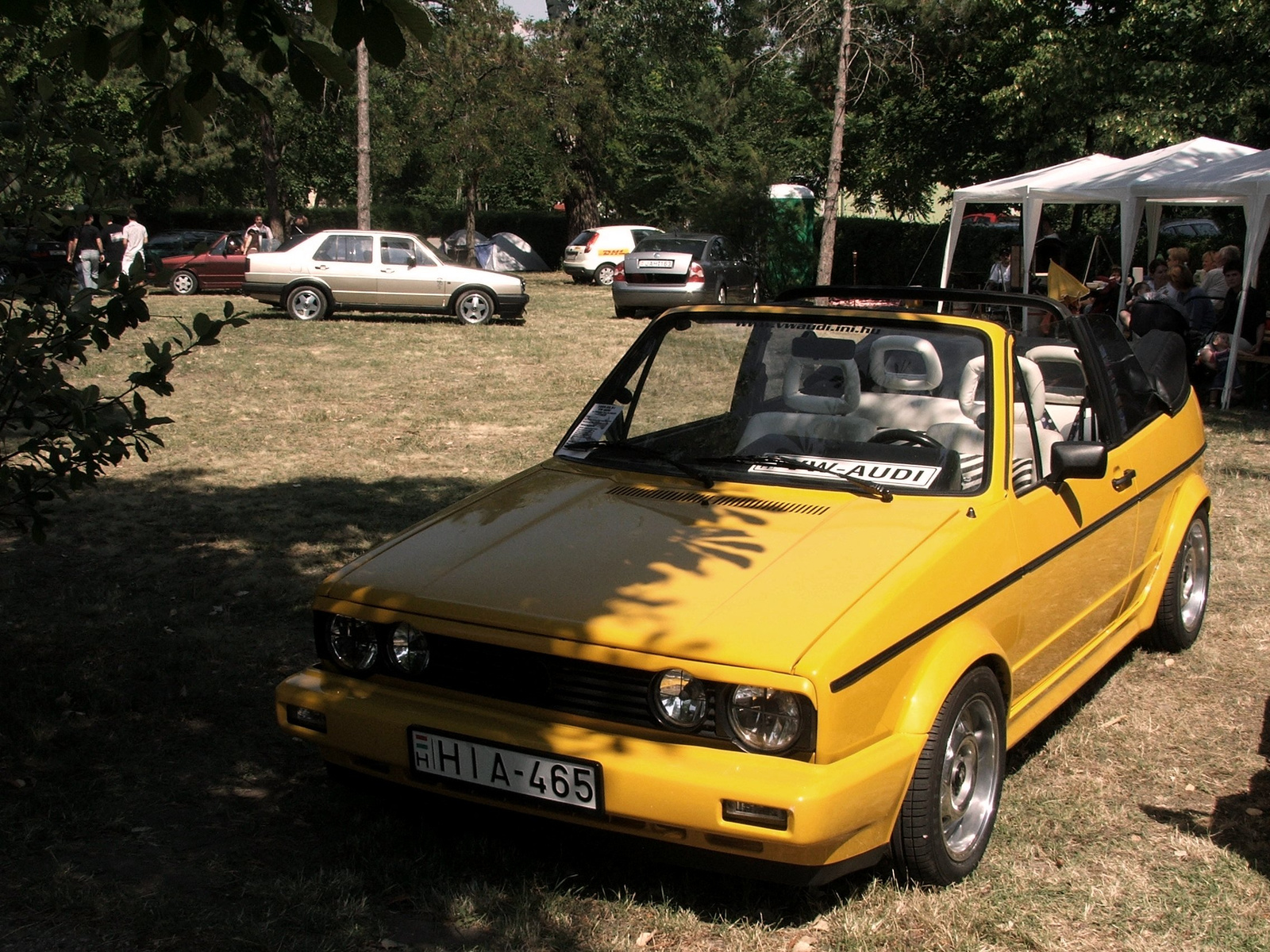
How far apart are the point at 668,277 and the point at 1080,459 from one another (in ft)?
59.8

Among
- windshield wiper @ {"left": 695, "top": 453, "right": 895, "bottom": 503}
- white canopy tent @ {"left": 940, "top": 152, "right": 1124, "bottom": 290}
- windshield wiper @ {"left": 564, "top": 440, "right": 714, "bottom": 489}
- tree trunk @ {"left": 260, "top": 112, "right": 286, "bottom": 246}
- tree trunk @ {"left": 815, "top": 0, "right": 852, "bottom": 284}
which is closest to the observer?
windshield wiper @ {"left": 695, "top": 453, "right": 895, "bottom": 503}

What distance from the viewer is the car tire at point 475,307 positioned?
20453mm

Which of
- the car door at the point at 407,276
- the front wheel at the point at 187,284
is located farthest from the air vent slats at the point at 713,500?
the front wheel at the point at 187,284

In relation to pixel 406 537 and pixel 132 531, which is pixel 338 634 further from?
pixel 132 531

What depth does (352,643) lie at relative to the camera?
3.66m

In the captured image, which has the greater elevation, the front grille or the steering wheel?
the steering wheel

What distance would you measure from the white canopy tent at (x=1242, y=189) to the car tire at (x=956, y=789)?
34.7ft

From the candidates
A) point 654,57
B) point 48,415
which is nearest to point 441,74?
point 654,57

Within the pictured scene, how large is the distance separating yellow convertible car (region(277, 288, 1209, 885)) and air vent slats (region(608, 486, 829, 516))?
0.05ft

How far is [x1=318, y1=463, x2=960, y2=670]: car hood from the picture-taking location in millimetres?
3189

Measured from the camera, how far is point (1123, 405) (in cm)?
511

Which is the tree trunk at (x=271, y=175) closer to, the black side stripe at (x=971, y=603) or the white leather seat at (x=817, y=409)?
the white leather seat at (x=817, y=409)

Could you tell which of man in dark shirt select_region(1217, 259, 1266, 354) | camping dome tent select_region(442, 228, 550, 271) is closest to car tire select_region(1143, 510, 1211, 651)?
man in dark shirt select_region(1217, 259, 1266, 354)

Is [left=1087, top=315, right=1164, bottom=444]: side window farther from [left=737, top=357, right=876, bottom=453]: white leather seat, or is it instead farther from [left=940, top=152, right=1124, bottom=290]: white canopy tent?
[left=940, top=152, right=1124, bottom=290]: white canopy tent
